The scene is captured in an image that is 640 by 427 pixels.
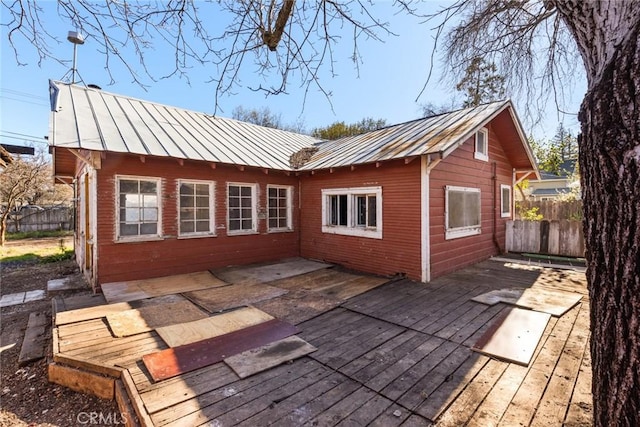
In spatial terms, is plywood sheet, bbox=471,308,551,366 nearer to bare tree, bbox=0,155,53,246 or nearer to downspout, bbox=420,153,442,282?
downspout, bbox=420,153,442,282

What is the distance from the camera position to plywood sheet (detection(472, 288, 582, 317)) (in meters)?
4.46

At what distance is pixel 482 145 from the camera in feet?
26.4

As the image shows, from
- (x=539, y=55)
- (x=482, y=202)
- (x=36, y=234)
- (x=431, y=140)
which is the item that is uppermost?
(x=539, y=55)

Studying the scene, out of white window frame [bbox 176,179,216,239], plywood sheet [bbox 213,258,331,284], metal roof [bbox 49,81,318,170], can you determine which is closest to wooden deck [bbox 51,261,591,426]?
plywood sheet [bbox 213,258,331,284]

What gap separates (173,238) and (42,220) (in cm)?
1657

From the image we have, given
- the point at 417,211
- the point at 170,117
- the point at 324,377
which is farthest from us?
the point at 170,117

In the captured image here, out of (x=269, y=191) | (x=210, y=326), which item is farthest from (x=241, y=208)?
(x=210, y=326)

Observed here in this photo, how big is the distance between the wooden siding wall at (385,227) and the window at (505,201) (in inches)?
186

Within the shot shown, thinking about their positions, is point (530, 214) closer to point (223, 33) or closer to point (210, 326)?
point (210, 326)

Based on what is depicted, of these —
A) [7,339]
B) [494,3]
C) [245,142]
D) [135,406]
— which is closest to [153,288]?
[7,339]

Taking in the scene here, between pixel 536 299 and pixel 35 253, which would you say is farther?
pixel 35 253

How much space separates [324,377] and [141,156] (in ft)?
17.6

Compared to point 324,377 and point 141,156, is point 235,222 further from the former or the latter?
point 324,377

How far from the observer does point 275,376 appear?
2789mm
